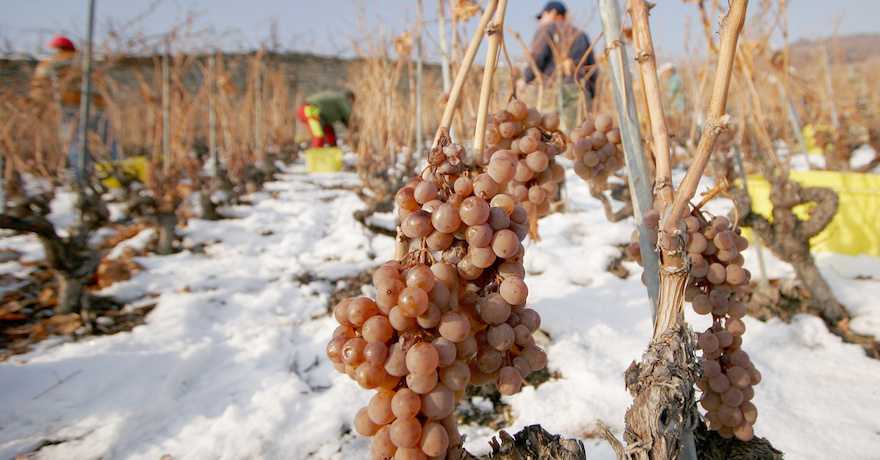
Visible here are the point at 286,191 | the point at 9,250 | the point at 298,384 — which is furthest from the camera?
the point at 286,191

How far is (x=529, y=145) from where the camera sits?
2.55ft

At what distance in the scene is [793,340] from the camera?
162 centimetres

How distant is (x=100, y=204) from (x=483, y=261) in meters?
2.95

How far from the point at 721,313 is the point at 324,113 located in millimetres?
7035

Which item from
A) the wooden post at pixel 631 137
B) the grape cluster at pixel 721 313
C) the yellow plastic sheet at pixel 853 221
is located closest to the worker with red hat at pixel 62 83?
the wooden post at pixel 631 137

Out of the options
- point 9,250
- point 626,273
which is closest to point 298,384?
point 626,273

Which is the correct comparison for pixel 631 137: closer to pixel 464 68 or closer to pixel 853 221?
pixel 464 68

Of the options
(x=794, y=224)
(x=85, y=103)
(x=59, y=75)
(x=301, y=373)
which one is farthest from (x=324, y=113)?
(x=794, y=224)

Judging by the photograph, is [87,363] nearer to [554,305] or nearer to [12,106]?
[554,305]

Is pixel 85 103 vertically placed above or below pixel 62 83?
below

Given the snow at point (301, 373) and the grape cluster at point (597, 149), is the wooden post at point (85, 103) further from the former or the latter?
the grape cluster at point (597, 149)

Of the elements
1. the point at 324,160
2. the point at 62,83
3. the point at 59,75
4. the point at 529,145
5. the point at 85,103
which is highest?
the point at 59,75

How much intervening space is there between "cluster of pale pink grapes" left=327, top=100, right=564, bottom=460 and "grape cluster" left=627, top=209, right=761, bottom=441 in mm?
344

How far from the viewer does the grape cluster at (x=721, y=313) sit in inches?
28.6
